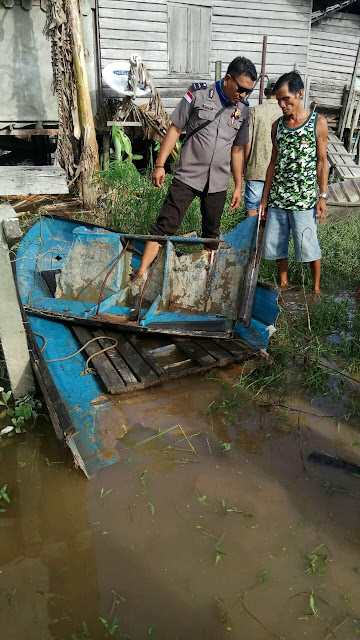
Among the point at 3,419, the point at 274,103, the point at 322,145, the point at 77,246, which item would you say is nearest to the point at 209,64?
the point at 274,103

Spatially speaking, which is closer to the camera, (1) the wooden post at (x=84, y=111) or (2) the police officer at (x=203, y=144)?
(2) the police officer at (x=203, y=144)

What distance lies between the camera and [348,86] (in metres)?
12.2

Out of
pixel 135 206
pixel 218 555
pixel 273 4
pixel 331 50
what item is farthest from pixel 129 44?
pixel 218 555

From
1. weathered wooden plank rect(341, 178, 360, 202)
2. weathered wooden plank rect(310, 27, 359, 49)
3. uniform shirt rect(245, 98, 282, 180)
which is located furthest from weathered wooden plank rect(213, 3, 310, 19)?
uniform shirt rect(245, 98, 282, 180)

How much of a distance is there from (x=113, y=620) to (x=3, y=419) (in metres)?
1.58

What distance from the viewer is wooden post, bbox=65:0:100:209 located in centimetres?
686

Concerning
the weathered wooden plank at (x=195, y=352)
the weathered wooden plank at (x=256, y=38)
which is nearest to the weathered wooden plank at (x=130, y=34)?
the weathered wooden plank at (x=256, y=38)

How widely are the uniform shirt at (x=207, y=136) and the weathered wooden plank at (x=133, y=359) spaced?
1.50m

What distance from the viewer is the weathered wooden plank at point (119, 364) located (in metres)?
3.12

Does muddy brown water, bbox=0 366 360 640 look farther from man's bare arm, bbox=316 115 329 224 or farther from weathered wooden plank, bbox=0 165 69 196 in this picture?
man's bare arm, bbox=316 115 329 224

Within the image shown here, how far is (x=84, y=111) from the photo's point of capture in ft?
24.5

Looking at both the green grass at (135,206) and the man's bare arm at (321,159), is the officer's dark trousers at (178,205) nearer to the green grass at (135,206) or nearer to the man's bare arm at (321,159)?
the man's bare arm at (321,159)

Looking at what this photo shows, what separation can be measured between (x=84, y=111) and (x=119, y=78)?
2.03 meters

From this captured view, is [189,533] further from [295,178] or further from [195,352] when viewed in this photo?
[295,178]
